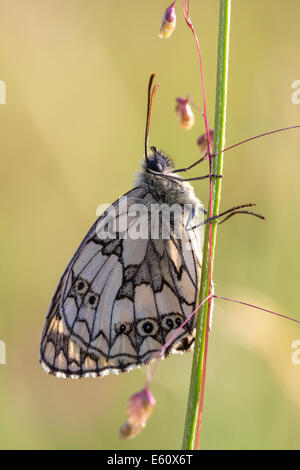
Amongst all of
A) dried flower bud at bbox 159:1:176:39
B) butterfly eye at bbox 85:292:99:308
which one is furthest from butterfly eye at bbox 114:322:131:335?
dried flower bud at bbox 159:1:176:39

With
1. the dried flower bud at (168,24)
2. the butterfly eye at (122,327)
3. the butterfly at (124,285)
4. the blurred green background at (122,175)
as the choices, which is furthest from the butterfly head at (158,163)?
the blurred green background at (122,175)

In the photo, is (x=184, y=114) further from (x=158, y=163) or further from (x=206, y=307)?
(x=158, y=163)

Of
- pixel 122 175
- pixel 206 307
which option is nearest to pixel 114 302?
pixel 206 307

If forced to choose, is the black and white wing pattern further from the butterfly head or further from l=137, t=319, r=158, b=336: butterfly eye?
the butterfly head

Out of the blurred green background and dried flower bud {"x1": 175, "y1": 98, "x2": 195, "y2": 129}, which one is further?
the blurred green background

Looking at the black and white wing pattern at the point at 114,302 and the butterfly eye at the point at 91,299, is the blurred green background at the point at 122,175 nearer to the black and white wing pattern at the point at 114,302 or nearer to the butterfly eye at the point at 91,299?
the black and white wing pattern at the point at 114,302
